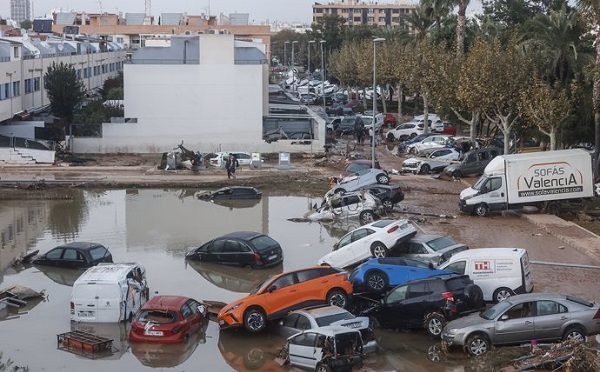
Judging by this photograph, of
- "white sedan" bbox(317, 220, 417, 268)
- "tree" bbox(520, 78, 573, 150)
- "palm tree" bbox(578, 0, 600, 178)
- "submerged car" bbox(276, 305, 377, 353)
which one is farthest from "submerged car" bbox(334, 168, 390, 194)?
"submerged car" bbox(276, 305, 377, 353)

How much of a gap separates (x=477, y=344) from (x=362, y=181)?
1830cm

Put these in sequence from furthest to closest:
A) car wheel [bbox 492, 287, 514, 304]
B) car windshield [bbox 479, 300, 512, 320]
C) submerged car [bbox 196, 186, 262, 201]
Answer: submerged car [bbox 196, 186, 262, 201] < car wheel [bbox 492, 287, 514, 304] < car windshield [bbox 479, 300, 512, 320]

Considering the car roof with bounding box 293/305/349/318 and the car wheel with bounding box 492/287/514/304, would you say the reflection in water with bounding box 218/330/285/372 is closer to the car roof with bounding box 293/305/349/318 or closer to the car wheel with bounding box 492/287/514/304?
the car roof with bounding box 293/305/349/318

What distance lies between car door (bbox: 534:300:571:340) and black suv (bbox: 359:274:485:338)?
1790 millimetres

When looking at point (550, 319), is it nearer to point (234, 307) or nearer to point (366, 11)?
point (234, 307)

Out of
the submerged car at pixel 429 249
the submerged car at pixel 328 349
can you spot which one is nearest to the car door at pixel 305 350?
the submerged car at pixel 328 349

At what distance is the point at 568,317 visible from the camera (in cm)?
1627

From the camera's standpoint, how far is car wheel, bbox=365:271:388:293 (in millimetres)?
20062

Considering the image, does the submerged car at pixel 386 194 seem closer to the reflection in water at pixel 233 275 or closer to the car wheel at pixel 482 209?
the car wheel at pixel 482 209

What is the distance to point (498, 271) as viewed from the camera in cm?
1970

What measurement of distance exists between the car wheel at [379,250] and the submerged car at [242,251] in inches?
113

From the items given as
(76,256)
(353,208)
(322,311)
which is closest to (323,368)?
(322,311)

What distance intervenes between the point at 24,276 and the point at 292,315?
30.3ft

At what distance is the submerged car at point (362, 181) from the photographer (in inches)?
1345
